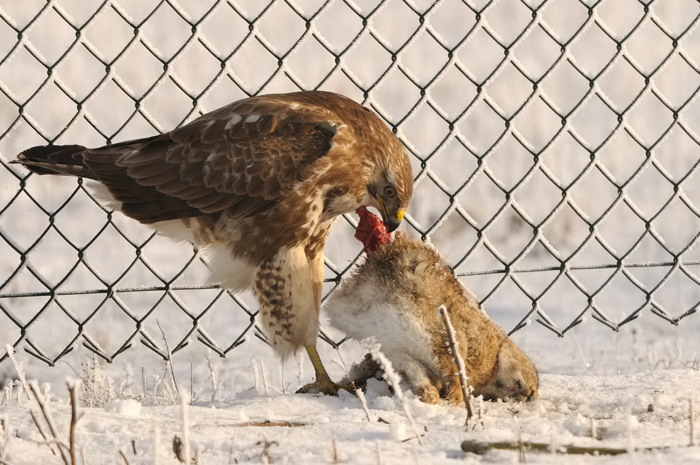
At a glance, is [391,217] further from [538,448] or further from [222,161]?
[538,448]

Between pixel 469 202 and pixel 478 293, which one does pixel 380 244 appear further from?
pixel 469 202

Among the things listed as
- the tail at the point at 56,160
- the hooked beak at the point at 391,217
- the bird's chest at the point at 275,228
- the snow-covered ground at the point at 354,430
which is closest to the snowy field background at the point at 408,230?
the snow-covered ground at the point at 354,430

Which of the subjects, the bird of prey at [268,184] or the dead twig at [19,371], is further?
the bird of prey at [268,184]

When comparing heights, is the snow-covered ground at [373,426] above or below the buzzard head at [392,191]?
below

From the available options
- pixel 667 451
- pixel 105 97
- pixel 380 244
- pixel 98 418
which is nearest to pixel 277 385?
pixel 380 244

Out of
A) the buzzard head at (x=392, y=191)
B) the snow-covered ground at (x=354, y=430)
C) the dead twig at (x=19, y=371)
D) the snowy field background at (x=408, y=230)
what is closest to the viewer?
the snow-covered ground at (x=354, y=430)

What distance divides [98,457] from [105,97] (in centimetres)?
539

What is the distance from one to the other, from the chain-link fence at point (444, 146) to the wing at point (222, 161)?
0.48 m

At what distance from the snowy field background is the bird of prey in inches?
10.7

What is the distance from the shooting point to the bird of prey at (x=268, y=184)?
136 inches

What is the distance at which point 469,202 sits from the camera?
22.2 feet

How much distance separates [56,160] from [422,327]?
143cm

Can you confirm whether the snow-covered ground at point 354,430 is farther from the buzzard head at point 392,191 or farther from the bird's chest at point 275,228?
the buzzard head at point 392,191

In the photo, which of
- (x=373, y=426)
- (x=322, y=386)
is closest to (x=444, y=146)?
(x=322, y=386)
